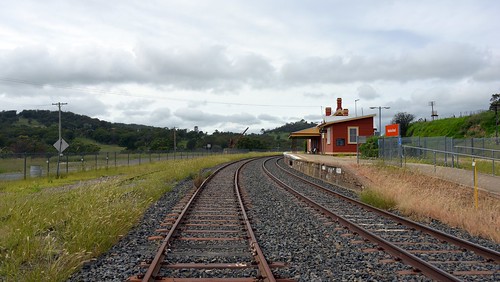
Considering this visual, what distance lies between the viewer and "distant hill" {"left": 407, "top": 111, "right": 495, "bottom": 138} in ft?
175

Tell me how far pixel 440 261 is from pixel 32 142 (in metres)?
65.8

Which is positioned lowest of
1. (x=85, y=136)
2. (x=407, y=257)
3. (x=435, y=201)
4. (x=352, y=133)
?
(x=407, y=257)

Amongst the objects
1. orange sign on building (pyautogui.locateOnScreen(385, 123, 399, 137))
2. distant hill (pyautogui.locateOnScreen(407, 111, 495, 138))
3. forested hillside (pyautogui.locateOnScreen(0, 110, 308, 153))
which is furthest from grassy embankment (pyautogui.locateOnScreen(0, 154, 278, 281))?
forested hillside (pyautogui.locateOnScreen(0, 110, 308, 153))

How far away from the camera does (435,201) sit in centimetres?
1202

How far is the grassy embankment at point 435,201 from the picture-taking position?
9.94 meters

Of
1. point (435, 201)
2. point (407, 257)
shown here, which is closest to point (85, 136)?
point (435, 201)

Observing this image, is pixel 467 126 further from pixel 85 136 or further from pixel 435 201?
pixel 85 136

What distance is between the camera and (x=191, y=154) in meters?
64.9

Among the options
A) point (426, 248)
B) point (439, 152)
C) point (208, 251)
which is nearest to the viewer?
point (208, 251)

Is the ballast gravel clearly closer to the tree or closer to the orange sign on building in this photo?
the orange sign on building

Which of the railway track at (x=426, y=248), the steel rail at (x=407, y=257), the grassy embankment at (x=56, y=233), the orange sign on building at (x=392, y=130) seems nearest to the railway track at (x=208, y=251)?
the grassy embankment at (x=56, y=233)

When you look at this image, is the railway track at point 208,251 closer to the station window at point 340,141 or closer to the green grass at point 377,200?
the green grass at point 377,200

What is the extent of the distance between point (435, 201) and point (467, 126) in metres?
49.5

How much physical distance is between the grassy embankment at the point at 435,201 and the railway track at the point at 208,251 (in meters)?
4.69
